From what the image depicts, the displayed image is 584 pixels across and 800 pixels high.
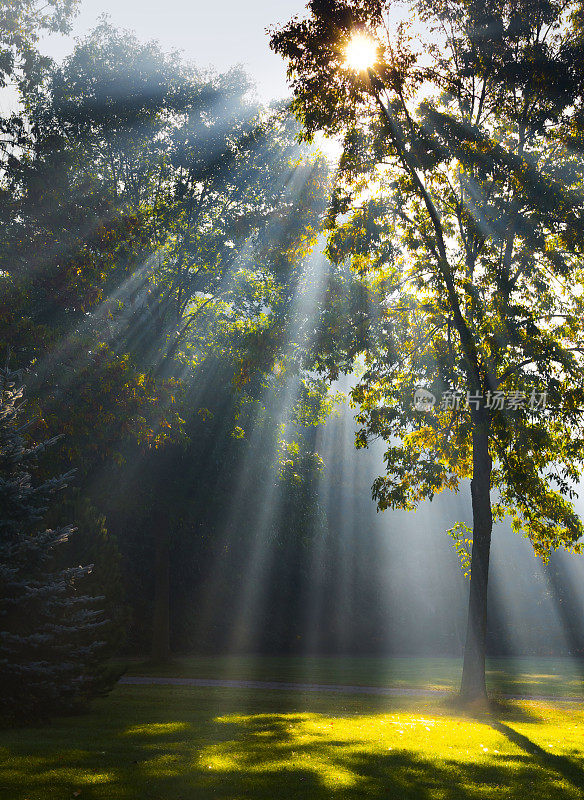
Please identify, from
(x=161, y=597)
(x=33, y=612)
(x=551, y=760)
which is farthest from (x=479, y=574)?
(x=161, y=597)

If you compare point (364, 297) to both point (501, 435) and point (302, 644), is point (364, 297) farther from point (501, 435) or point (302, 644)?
point (302, 644)

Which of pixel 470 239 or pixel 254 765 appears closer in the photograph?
pixel 254 765

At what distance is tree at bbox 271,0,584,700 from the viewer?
1631 centimetres

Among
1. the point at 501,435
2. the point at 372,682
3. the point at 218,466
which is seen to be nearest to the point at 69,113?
the point at 218,466

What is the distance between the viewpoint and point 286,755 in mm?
9133

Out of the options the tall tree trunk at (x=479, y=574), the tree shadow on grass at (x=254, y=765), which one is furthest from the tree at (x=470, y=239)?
the tree shadow on grass at (x=254, y=765)

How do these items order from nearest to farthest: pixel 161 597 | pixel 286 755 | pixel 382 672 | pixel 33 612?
pixel 286 755 < pixel 33 612 < pixel 382 672 < pixel 161 597

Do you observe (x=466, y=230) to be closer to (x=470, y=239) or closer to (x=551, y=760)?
(x=470, y=239)

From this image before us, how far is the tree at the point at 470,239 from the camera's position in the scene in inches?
642

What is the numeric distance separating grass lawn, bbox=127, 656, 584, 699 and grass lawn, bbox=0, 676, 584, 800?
7.58 m

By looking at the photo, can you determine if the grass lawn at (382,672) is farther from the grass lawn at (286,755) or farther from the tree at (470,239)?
the grass lawn at (286,755)

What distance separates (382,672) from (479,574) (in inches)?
418

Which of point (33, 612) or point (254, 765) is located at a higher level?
point (33, 612)

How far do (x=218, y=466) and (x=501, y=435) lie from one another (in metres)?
11.5
